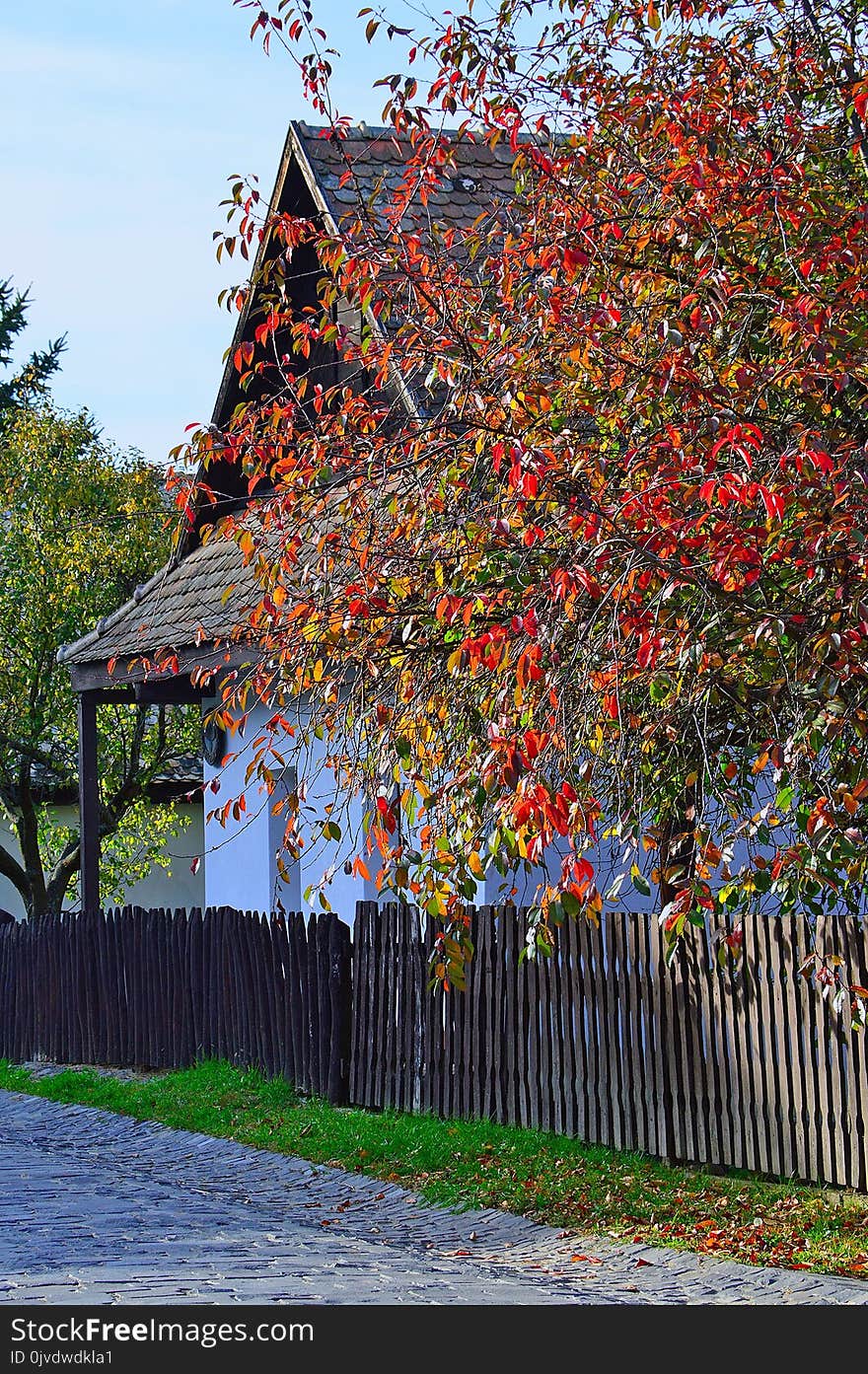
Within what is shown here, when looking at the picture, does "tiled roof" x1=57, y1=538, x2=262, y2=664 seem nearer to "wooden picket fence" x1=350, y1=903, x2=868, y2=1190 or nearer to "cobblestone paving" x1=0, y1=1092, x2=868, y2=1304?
"wooden picket fence" x1=350, y1=903, x2=868, y2=1190

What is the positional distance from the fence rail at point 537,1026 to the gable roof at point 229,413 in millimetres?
2584

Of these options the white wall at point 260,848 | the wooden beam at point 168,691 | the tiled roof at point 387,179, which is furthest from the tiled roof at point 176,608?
the tiled roof at point 387,179

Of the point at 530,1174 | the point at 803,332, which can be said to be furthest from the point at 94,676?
the point at 803,332

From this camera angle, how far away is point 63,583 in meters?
19.0

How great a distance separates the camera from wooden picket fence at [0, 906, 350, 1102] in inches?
447

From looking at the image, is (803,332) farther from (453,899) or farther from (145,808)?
(145,808)

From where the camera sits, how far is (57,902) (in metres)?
21.1

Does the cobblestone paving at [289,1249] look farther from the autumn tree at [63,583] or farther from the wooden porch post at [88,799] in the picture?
the autumn tree at [63,583]

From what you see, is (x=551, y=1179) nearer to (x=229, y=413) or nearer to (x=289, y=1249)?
(x=289, y=1249)

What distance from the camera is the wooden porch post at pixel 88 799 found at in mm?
15898

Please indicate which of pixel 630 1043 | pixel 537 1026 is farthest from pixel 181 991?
pixel 630 1043

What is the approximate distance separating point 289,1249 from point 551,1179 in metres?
1.83

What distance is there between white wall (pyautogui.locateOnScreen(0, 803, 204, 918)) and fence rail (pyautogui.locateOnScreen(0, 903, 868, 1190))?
1361 cm
